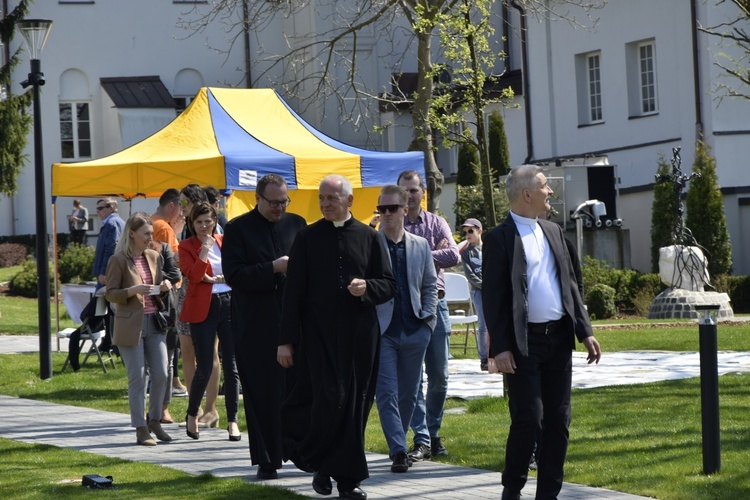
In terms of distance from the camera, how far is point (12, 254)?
4081 centimetres

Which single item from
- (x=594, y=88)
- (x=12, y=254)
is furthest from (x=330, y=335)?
(x=12, y=254)

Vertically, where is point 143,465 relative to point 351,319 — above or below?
below

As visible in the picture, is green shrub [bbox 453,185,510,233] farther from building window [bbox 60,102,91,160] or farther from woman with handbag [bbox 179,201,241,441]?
woman with handbag [bbox 179,201,241,441]

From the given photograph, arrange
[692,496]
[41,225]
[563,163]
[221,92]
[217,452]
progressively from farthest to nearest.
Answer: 1. [563,163]
2. [221,92]
3. [41,225]
4. [217,452]
5. [692,496]

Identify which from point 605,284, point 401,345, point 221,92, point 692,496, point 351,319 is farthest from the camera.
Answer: point 605,284

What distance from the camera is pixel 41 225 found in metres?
16.3

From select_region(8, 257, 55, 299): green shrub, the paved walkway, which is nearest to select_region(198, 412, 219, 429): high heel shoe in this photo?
the paved walkway

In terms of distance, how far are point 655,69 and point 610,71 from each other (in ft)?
5.25

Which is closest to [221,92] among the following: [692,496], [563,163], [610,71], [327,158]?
[327,158]

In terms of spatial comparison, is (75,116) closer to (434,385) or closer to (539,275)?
(434,385)

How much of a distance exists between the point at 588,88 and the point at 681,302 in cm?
1217

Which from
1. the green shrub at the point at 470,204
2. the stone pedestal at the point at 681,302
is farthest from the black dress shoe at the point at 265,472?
the green shrub at the point at 470,204

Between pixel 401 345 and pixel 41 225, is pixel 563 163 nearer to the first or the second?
pixel 41 225

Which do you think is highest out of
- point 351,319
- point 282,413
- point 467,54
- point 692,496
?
point 467,54
